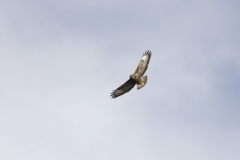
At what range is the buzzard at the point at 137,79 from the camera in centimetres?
3988

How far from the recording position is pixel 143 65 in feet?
135

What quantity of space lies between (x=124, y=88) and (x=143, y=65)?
3.22 m

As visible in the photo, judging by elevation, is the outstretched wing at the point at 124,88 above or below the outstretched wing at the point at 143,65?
below

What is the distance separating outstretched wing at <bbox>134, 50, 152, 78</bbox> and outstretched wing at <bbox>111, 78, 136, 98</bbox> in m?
1.09

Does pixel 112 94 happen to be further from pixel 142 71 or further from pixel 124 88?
pixel 142 71

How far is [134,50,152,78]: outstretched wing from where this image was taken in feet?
133

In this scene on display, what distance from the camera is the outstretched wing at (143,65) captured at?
4044 cm

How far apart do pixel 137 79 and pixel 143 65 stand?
2.01 metres

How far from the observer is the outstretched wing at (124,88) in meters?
40.5

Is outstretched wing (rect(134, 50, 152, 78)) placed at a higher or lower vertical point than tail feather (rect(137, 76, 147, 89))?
higher

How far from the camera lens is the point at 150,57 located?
137 ft

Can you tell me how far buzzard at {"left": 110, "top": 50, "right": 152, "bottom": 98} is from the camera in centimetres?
3988

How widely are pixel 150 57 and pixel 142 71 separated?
7.16 feet

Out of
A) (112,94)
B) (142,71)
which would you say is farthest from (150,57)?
(112,94)
